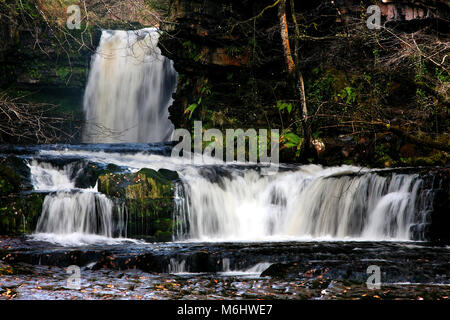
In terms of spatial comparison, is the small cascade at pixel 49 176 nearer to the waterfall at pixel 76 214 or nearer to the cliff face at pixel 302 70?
the waterfall at pixel 76 214

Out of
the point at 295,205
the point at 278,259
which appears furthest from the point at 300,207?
the point at 278,259

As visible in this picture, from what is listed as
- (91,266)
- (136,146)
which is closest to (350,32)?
(136,146)

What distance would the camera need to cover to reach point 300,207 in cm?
1185

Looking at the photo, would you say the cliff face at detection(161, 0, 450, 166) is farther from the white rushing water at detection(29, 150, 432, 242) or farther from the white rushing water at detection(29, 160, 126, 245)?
the white rushing water at detection(29, 160, 126, 245)

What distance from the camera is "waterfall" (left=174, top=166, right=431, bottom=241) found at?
403 inches

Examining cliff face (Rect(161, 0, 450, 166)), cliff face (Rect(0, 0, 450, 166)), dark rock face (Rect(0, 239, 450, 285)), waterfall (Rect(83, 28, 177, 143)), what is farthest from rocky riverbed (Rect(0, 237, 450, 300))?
waterfall (Rect(83, 28, 177, 143))

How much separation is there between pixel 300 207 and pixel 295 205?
0.16m

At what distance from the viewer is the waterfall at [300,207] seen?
403 inches

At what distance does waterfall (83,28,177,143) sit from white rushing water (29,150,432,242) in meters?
9.49

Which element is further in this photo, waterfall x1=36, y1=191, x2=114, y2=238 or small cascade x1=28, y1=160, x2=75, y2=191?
small cascade x1=28, y1=160, x2=75, y2=191

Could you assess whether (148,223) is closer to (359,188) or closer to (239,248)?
(239,248)

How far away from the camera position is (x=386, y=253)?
7820mm

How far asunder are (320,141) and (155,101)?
10.4m

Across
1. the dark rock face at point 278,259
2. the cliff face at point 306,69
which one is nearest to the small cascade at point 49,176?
the dark rock face at point 278,259
